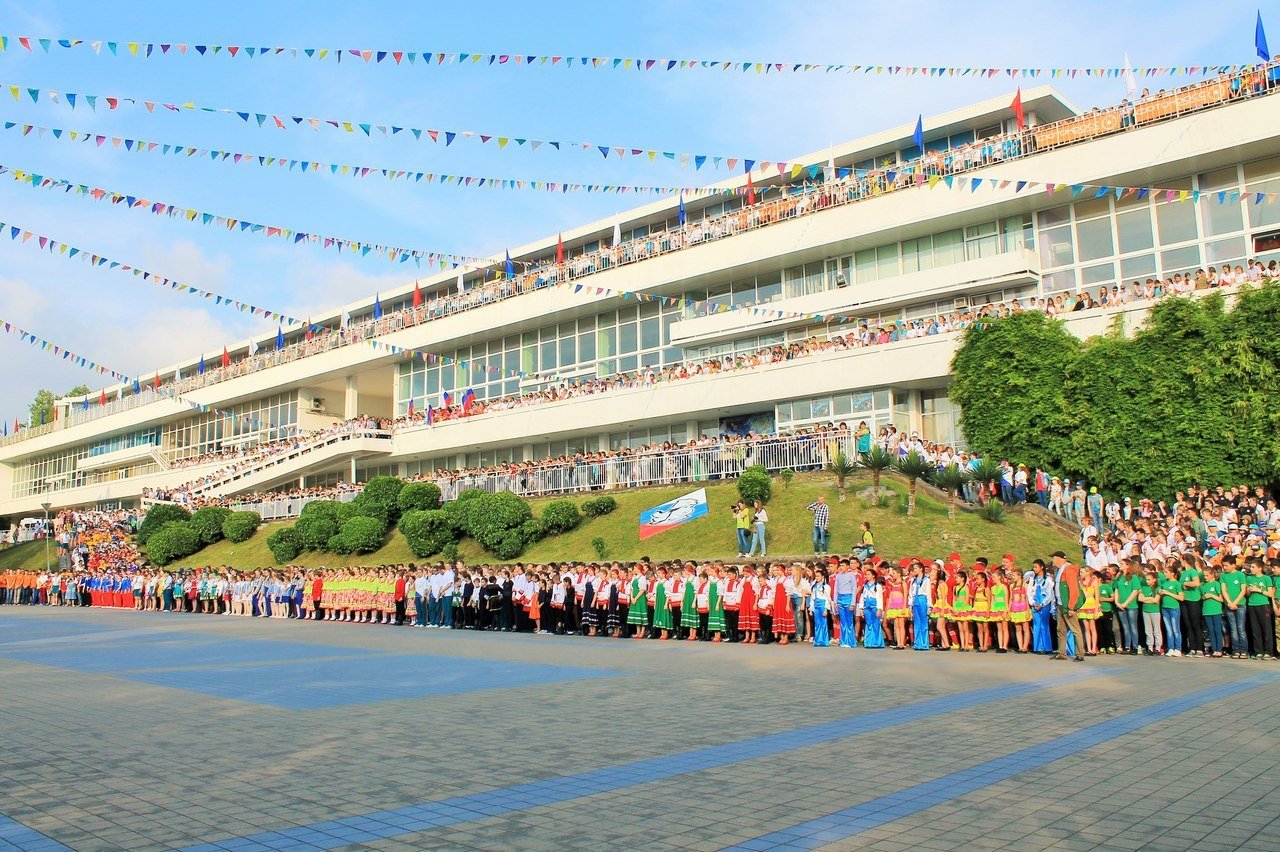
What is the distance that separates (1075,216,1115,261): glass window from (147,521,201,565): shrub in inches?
1353

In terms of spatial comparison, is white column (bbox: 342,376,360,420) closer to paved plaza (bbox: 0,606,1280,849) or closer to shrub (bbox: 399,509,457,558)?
shrub (bbox: 399,509,457,558)

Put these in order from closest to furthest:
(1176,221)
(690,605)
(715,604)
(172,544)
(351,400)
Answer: (715,604) → (690,605) → (1176,221) → (172,544) → (351,400)

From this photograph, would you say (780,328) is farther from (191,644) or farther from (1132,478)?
(191,644)

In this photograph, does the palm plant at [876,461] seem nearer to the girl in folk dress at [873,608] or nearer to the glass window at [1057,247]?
the girl in folk dress at [873,608]

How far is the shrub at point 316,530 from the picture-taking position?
115 ft

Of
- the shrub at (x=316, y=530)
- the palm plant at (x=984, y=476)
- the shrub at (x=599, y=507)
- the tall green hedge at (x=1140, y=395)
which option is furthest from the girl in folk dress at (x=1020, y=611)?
the shrub at (x=316, y=530)

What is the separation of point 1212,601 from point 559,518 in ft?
59.8

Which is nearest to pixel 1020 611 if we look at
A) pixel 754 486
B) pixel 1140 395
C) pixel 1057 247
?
pixel 754 486

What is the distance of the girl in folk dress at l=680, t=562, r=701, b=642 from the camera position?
1847 centimetres

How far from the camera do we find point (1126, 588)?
1462 cm

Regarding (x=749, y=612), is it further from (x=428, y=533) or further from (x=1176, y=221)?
(x=1176, y=221)

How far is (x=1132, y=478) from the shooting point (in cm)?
2494

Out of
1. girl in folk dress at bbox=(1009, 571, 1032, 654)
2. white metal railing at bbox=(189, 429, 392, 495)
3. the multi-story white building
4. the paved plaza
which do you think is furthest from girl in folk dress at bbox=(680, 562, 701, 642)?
white metal railing at bbox=(189, 429, 392, 495)

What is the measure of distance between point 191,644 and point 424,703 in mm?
9979
